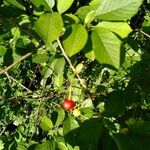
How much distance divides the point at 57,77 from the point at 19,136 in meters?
0.62

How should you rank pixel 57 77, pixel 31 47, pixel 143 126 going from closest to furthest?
pixel 143 126, pixel 31 47, pixel 57 77

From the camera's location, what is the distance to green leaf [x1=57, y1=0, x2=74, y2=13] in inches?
33.7

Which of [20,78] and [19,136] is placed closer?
[19,136]

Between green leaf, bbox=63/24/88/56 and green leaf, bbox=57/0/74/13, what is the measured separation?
0.21 feet

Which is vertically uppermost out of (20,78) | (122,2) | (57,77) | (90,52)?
(122,2)

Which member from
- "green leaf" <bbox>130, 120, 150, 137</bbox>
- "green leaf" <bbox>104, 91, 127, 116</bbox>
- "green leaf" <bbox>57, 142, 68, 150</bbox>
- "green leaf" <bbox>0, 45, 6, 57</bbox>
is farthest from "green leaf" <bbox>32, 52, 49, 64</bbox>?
"green leaf" <bbox>130, 120, 150, 137</bbox>

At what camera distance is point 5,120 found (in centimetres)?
257

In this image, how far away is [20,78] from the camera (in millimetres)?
2686

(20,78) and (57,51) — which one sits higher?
(57,51)

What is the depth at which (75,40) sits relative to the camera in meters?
0.81

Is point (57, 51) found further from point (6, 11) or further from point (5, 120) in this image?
point (5, 120)

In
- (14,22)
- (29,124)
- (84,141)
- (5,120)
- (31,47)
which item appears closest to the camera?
(84,141)

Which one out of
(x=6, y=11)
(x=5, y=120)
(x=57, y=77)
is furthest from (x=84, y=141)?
(x=5, y=120)

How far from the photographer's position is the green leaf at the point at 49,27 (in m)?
0.74
